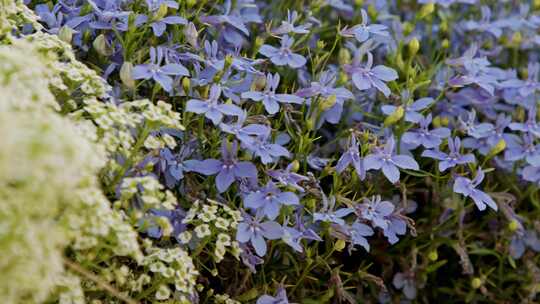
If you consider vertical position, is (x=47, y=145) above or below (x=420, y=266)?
above

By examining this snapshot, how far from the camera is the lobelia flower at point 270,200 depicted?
1396 mm

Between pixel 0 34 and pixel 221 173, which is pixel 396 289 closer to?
pixel 221 173

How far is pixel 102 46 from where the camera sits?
150 centimetres

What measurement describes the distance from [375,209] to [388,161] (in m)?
0.09

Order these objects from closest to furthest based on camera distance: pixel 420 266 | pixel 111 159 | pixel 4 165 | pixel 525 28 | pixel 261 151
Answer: pixel 4 165 < pixel 111 159 < pixel 261 151 < pixel 420 266 < pixel 525 28

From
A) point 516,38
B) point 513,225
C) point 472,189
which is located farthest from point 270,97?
point 516,38

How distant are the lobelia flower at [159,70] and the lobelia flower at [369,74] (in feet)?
1.17

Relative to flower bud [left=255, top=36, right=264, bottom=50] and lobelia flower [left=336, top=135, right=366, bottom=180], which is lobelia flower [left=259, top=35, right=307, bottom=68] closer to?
flower bud [left=255, top=36, right=264, bottom=50]

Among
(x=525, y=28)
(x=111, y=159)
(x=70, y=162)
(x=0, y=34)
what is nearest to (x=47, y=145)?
(x=70, y=162)

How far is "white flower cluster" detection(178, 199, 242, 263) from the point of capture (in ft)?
4.41

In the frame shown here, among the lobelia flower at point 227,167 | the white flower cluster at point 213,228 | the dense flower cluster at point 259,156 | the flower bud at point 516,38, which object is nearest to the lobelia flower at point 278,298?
the dense flower cluster at point 259,156

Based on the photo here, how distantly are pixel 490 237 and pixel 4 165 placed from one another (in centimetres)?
123

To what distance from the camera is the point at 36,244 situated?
0.96 m

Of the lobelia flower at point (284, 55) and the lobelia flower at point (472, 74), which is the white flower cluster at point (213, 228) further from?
the lobelia flower at point (472, 74)
